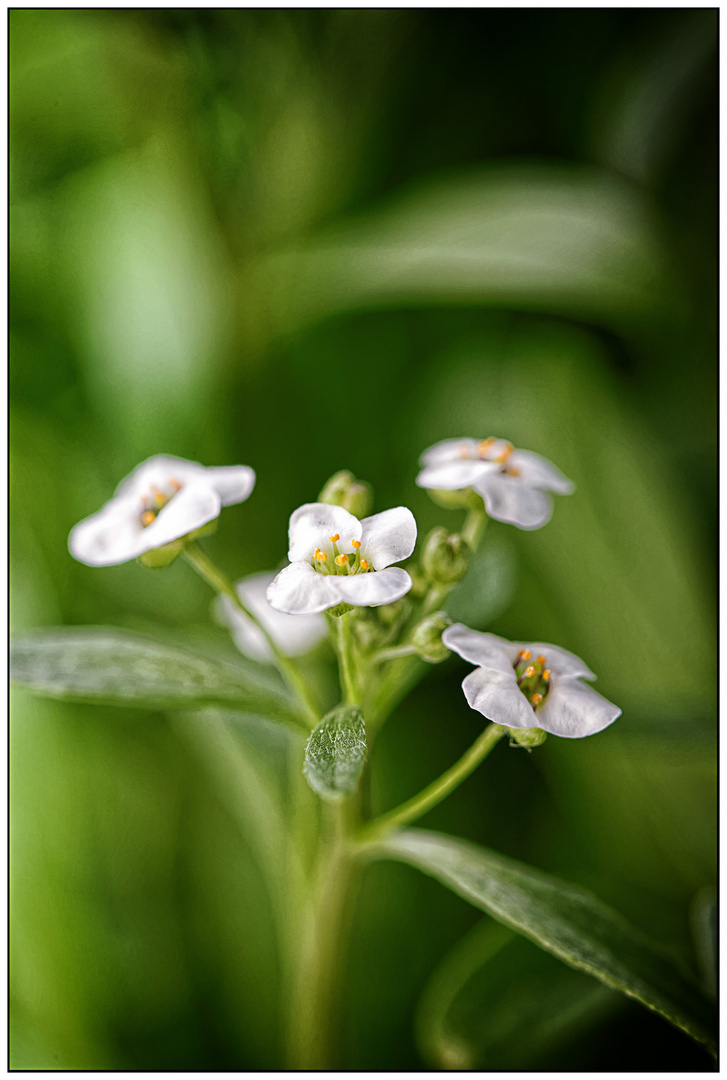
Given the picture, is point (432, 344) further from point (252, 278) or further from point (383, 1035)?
point (383, 1035)

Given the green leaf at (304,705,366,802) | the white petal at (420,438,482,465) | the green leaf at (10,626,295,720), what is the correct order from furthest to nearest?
→ the white petal at (420,438,482,465)
the green leaf at (10,626,295,720)
the green leaf at (304,705,366,802)

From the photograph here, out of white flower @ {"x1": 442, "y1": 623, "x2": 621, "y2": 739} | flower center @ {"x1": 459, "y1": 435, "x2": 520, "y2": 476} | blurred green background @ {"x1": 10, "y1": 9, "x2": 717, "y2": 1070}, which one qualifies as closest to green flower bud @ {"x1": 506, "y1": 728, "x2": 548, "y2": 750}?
white flower @ {"x1": 442, "y1": 623, "x2": 621, "y2": 739}

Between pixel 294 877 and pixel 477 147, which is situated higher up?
pixel 477 147

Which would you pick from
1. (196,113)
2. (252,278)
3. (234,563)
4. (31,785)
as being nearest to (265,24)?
(196,113)

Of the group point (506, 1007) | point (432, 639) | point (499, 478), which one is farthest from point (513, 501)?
point (506, 1007)

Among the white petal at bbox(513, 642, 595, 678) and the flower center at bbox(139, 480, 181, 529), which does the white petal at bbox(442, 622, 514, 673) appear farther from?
the flower center at bbox(139, 480, 181, 529)
